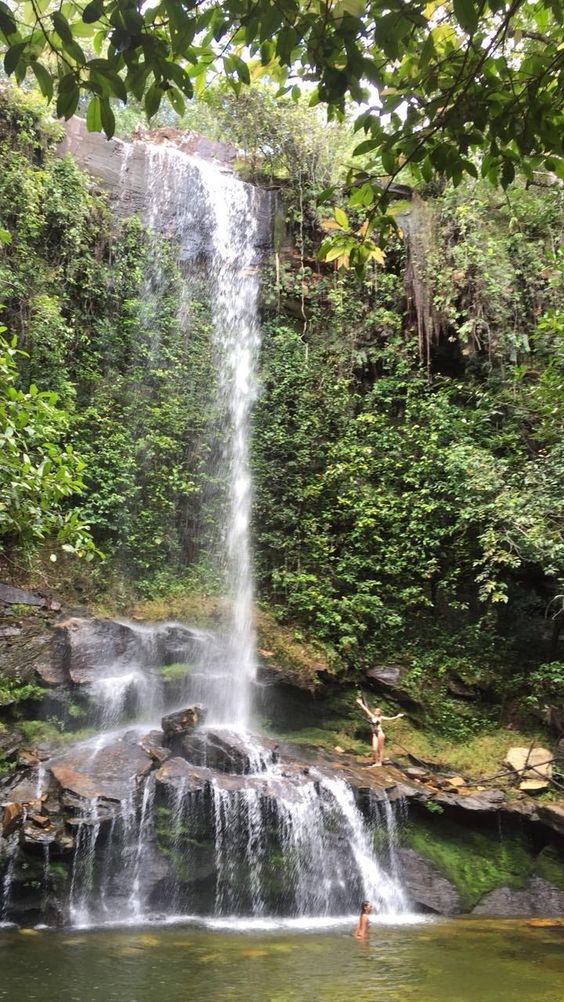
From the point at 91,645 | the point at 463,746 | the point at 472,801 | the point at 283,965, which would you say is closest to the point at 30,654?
the point at 91,645

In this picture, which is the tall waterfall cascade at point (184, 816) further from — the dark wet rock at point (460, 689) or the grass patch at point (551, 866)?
the dark wet rock at point (460, 689)

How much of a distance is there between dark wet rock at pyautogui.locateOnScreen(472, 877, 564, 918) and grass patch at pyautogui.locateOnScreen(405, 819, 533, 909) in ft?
0.28

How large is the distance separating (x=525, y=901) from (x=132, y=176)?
15331 mm

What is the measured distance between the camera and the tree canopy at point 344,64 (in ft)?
7.31

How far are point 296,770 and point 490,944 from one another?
2.96m

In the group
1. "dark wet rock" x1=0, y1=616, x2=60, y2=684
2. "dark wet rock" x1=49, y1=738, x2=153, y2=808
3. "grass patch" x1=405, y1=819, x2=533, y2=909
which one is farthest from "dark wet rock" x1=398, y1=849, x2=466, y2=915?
"dark wet rock" x1=0, y1=616, x2=60, y2=684

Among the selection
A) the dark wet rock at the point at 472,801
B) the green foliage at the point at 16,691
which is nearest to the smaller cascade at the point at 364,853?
the dark wet rock at the point at 472,801

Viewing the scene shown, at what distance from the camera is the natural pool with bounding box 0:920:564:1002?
16.4ft

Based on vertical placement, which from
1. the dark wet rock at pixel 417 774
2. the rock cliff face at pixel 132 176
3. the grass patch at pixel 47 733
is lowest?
the dark wet rock at pixel 417 774

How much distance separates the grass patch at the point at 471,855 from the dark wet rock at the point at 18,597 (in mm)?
6239

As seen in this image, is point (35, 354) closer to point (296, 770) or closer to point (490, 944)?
point (296, 770)

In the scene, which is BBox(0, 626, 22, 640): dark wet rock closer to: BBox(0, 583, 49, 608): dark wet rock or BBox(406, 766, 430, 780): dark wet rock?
BBox(0, 583, 49, 608): dark wet rock

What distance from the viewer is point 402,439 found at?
43.5 ft

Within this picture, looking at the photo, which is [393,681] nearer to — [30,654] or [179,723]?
[179,723]
